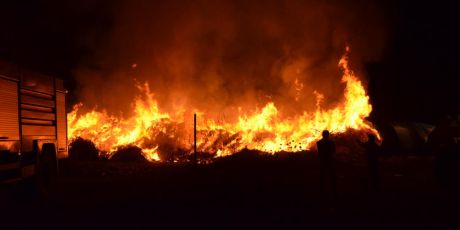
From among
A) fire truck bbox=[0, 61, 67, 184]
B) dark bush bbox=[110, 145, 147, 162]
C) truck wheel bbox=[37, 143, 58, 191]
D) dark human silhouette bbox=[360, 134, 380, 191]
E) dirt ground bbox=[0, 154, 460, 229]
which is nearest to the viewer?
dirt ground bbox=[0, 154, 460, 229]

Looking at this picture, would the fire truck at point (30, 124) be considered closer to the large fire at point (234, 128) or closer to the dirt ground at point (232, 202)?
the dirt ground at point (232, 202)

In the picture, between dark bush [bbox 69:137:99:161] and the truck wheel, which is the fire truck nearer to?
the truck wheel

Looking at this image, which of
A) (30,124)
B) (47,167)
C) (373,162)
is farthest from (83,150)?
(373,162)

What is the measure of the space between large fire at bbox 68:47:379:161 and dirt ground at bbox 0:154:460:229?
6.63m

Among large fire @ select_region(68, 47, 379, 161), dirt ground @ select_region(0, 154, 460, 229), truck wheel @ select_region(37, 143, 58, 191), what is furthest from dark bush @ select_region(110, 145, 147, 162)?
truck wheel @ select_region(37, 143, 58, 191)

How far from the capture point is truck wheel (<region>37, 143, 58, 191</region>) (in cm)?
971

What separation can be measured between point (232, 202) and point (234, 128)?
13.5 metres

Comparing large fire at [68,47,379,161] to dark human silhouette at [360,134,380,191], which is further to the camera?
large fire at [68,47,379,161]

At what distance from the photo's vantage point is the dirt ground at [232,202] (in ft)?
22.5

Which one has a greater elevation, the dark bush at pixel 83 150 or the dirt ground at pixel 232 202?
the dark bush at pixel 83 150

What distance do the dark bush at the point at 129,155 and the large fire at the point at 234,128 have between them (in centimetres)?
57

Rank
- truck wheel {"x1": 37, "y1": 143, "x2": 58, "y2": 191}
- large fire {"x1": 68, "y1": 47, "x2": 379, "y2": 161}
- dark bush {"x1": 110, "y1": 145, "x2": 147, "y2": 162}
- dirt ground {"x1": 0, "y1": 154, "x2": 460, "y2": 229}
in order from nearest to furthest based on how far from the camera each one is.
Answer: dirt ground {"x1": 0, "y1": 154, "x2": 460, "y2": 229}
truck wheel {"x1": 37, "y1": 143, "x2": 58, "y2": 191}
dark bush {"x1": 110, "y1": 145, "x2": 147, "y2": 162}
large fire {"x1": 68, "y1": 47, "x2": 379, "y2": 161}

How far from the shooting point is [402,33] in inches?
1208

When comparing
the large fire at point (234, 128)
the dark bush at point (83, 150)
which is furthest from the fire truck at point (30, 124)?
the large fire at point (234, 128)
